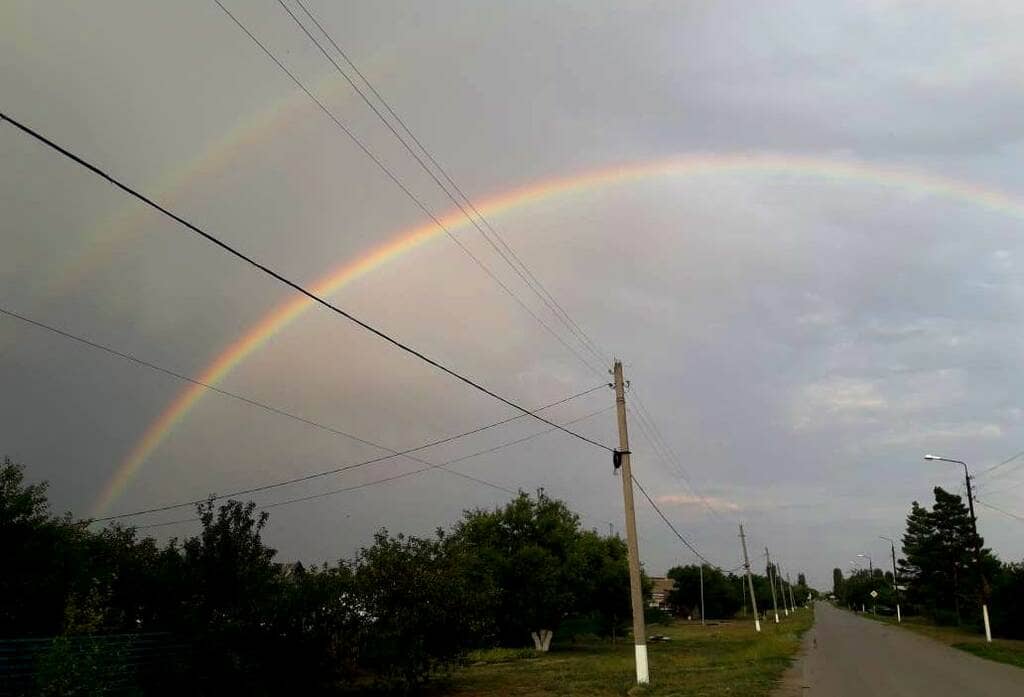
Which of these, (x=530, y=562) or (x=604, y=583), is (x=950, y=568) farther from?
(x=530, y=562)

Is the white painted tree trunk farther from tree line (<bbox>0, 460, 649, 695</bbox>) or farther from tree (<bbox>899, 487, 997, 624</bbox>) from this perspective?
tree (<bbox>899, 487, 997, 624</bbox>)

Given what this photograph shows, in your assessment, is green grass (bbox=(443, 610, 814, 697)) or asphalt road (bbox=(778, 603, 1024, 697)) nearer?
asphalt road (bbox=(778, 603, 1024, 697))

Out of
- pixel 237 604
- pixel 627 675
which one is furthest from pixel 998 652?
pixel 237 604

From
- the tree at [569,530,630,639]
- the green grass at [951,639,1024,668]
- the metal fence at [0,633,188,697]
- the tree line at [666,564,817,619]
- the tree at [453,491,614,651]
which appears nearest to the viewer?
the metal fence at [0,633,188,697]

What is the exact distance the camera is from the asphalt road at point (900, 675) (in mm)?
18656

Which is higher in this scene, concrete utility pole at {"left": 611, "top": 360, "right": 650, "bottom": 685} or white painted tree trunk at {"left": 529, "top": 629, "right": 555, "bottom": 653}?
concrete utility pole at {"left": 611, "top": 360, "right": 650, "bottom": 685}

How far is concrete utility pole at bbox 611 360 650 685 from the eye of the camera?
22.1 m

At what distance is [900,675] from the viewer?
23047mm

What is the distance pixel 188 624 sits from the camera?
17906 mm

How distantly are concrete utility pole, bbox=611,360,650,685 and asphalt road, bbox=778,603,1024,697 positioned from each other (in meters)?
3.81

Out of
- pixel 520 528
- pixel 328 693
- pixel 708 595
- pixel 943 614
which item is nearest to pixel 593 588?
pixel 520 528

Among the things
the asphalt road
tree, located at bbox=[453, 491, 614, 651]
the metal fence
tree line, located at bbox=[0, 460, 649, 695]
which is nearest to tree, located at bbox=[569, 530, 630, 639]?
tree, located at bbox=[453, 491, 614, 651]

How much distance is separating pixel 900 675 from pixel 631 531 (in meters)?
8.70

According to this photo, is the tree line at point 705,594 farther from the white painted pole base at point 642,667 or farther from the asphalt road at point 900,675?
the white painted pole base at point 642,667
